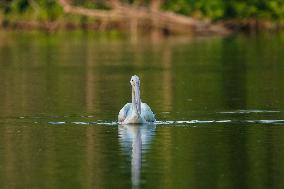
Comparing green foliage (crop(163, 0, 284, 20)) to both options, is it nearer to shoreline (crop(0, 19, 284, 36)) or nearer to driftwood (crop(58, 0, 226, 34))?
shoreline (crop(0, 19, 284, 36))

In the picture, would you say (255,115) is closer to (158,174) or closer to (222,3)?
(158,174)

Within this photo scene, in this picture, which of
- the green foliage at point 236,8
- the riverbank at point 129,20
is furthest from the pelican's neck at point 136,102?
the green foliage at point 236,8

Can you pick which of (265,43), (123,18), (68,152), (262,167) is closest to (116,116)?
(68,152)

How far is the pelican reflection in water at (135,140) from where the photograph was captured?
1527 centimetres

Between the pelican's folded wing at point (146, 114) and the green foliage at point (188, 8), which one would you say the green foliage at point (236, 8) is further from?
the pelican's folded wing at point (146, 114)

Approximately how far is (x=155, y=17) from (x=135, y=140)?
1776 inches

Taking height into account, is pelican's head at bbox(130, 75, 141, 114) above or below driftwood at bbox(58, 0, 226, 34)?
below

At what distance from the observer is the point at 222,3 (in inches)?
2687

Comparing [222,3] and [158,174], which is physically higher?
[222,3]

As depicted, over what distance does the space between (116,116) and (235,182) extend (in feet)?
26.1

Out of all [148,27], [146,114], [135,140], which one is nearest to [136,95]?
[146,114]

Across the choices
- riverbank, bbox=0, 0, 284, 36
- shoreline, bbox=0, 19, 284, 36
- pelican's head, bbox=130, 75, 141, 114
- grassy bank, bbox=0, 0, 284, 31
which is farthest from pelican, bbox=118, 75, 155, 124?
grassy bank, bbox=0, 0, 284, 31

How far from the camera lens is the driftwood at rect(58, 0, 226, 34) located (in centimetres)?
6309

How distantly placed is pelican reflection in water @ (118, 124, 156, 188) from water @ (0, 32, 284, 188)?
0.01m
